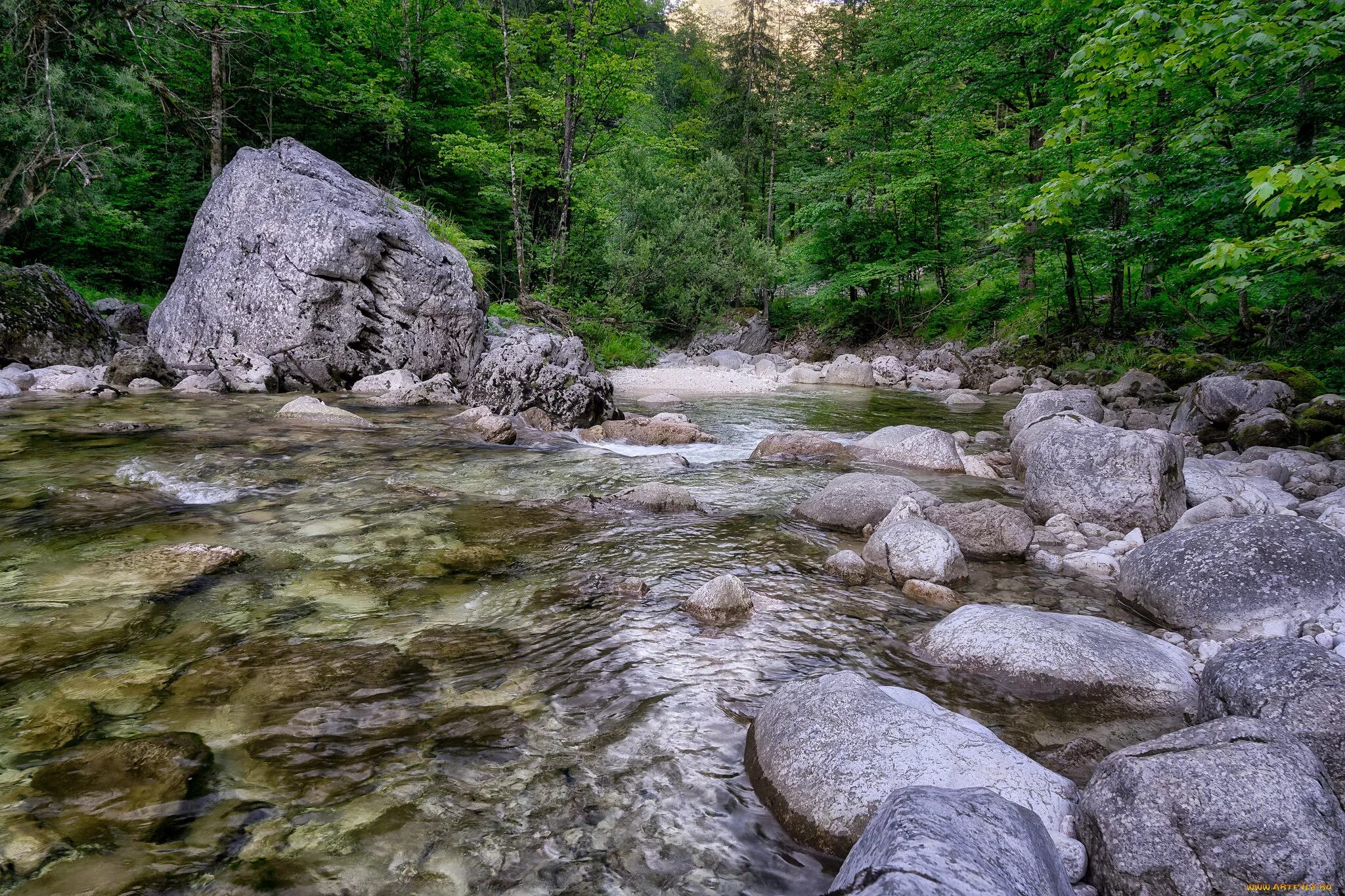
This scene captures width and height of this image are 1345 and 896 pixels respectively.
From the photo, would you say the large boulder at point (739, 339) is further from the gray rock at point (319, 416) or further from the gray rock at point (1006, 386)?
the gray rock at point (319, 416)

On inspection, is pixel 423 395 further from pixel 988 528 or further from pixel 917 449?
pixel 988 528

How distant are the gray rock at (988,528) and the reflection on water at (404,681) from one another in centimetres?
26

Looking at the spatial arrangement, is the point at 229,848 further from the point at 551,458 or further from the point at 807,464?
the point at 807,464

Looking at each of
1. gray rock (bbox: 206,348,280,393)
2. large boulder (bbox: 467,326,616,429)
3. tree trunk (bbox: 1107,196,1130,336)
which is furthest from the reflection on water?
tree trunk (bbox: 1107,196,1130,336)

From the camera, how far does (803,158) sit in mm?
31250

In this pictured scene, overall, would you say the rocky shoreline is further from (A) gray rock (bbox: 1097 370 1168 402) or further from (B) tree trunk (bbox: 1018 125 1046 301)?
(B) tree trunk (bbox: 1018 125 1046 301)

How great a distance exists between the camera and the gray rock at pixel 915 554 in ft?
15.8

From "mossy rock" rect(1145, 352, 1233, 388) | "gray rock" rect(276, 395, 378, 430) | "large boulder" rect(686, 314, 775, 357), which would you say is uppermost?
"large boulder" rect(686, 314, 775, 357)

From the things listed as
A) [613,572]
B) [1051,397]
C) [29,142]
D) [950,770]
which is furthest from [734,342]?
[950,770]

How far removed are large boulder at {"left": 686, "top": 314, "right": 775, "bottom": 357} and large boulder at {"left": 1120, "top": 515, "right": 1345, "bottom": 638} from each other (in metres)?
23.2

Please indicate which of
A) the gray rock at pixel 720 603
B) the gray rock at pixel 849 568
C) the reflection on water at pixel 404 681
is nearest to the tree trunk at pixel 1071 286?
the reflection on water at pixel 404 681

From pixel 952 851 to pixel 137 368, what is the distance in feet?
49.2

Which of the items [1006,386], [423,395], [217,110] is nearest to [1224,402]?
[1006,386]

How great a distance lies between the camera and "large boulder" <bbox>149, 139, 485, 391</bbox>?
43.4 feet
